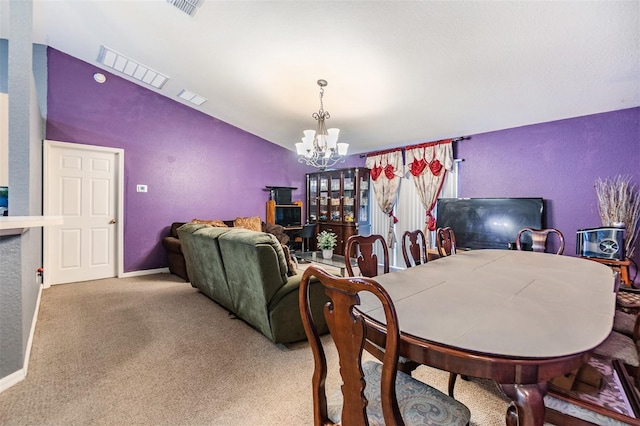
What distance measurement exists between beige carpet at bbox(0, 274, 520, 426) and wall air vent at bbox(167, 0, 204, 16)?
10.0 ft

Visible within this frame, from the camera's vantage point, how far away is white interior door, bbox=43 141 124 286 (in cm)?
389

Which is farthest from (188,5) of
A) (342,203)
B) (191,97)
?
(342,203)

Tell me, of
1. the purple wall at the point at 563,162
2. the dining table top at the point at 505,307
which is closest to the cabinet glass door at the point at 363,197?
the purple wall at the point at 563,162

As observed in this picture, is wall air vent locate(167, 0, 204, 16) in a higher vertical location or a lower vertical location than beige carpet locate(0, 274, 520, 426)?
higher

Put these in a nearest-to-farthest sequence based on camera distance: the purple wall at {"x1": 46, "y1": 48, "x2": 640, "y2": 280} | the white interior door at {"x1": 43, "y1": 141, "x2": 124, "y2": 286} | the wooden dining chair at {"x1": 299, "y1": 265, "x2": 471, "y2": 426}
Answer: the wooden dining chair at {"x1": 299, "y1": 265, "x2": 471, "y2": 426} < the purple wall at {"x1": 46, "y1": 48, "x2": 640, "y2": 280} < the white interior door at {"x1": 43, "y1": 141, "x2": 124, "y2": 286}

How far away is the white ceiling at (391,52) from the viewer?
7.39 feet

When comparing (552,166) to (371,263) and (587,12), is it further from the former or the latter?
(371,263)

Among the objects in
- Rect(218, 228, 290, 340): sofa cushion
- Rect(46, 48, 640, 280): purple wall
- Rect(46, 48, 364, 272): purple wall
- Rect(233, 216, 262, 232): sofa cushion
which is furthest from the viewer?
Rect(233, 216, 262, 232): sofa cushion

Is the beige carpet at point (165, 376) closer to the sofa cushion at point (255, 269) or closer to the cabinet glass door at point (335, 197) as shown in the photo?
the sofa cushion at point (255, 269)

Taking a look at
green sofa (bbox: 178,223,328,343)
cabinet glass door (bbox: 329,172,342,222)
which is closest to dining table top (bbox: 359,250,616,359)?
green sofa (bbox: 178,223,328,343)

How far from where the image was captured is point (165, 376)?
189 centimetres

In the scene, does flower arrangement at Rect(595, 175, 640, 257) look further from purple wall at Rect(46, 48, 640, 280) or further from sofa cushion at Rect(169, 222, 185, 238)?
sofa cushion at Rect(169, 222, 185, 238)

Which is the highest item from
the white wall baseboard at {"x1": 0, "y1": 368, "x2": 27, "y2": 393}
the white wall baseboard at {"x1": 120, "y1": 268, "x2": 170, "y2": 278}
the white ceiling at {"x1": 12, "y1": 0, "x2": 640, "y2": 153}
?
the white ceiling at {"x1": 12, "y1": 0, "x2": 640, "y2": 153}

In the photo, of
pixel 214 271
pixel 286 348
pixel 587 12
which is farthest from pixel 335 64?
pixel 286 348
